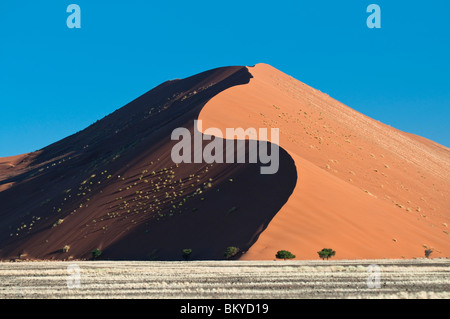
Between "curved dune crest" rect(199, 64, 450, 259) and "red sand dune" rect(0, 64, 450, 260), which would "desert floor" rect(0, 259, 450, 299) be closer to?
"curved dune crest" rect(199, 64, 450, 259)

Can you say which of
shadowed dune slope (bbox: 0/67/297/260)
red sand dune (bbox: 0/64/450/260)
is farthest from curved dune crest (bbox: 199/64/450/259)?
Result: shadowed dune slope (bbox: 0/67/297/260)

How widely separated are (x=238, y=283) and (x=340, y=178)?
2983 centimetres

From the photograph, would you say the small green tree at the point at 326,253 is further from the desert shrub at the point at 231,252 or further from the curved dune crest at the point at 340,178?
the desert shrub at the point at 231,252

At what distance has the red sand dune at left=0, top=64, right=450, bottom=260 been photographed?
122 ft

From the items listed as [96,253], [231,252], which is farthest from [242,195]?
[96,253]

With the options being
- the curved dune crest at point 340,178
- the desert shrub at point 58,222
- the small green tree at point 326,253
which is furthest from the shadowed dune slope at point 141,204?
the small green tree at point 326,253

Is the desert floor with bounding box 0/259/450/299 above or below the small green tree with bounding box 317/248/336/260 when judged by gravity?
below

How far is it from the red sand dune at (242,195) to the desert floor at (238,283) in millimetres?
8878

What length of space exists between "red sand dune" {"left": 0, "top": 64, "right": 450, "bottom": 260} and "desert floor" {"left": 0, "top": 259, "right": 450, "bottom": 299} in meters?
8.88

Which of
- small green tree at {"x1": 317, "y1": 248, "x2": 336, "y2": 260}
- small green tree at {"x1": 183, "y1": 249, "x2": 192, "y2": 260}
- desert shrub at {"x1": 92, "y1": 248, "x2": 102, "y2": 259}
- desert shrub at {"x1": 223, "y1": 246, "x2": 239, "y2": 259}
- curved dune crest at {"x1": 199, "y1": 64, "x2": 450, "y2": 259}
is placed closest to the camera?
small green tree at {"x1": 317, "y1": 248, "x2": 336, "y2": 260}

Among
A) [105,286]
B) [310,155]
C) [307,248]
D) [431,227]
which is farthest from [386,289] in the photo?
[310,155]

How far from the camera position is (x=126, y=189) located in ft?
166

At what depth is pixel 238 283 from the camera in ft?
67.5

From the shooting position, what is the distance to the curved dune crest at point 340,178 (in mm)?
36156
